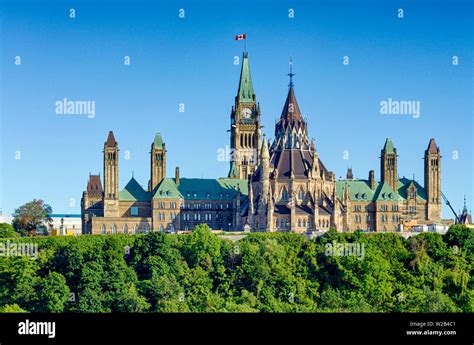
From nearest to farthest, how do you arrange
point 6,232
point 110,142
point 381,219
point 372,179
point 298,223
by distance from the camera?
point 6,232 < point 298,223 < point 110,142 < point 381,219 < point 372,179

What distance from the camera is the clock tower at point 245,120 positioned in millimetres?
164500

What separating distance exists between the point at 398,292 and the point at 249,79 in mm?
68063

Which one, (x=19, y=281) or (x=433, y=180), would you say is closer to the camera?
(x=19, y=281)

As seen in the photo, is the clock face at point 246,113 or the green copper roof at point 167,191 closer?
the green copper roof at point 167,191

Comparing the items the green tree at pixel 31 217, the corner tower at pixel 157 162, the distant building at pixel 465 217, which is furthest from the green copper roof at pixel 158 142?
the distant building at pixel 465 217

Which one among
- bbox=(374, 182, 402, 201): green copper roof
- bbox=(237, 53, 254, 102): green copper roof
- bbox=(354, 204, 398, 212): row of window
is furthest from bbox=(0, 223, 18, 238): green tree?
bbox=(237, 53, 254, 102): green copper roof

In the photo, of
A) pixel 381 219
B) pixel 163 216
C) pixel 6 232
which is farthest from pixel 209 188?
pixel 6 232

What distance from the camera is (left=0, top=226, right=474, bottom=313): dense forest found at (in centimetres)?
9575

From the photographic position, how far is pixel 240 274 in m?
107

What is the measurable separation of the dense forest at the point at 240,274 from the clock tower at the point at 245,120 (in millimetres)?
43937

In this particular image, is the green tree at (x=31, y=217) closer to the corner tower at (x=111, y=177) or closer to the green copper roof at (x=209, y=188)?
the corner tower at (x=111, y=177)

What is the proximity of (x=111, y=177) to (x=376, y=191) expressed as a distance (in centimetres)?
3127

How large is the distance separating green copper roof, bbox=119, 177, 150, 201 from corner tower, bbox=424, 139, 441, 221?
33369 millimetres

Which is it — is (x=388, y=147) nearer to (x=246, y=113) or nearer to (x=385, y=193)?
(x=385, y=193)
